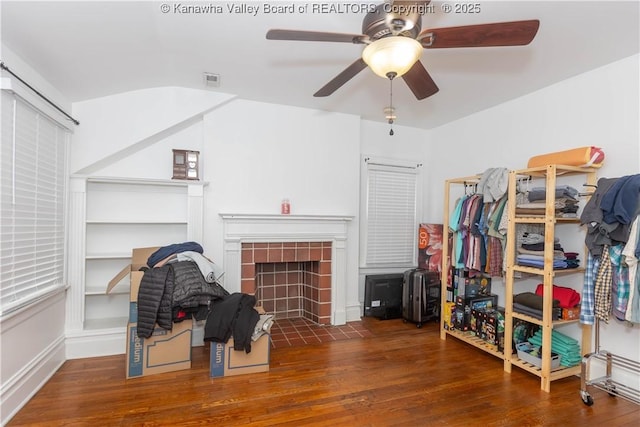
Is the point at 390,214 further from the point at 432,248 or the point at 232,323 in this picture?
the point at 232,323

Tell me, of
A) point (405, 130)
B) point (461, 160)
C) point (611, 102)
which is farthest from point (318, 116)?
point (611, 102)

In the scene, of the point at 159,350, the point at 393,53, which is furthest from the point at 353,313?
the point at 393,53

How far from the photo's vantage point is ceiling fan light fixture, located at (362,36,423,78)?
5.50ft

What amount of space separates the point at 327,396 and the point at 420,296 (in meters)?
1.97

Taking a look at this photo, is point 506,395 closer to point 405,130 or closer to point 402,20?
point 402,20

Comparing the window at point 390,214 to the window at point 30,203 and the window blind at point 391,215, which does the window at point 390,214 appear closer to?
the window blind at point 391,215

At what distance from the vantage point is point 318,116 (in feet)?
13.2

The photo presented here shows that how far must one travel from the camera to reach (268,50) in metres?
2.56

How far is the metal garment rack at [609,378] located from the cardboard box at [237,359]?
2.43m

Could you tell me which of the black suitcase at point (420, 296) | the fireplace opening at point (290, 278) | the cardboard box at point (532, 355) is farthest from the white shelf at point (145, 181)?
the cardboard box at point (532, 355)

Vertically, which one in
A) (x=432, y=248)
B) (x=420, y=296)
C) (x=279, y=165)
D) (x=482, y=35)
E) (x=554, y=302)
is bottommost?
(x=420, y=296)

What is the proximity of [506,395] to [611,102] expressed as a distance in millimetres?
2518

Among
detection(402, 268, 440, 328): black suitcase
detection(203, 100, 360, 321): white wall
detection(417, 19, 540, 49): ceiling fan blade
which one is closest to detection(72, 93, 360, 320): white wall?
detection(203, 100, 360, 321): white wall

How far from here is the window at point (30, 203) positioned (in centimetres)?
214
